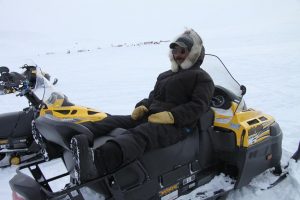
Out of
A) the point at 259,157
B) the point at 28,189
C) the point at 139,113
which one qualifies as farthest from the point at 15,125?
the point at 259,157

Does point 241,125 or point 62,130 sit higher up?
point 62,130

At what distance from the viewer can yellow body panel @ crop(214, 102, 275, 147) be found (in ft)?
10.4

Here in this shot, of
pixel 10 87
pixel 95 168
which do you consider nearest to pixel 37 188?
pixel 95 168

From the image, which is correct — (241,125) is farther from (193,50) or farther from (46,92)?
(46,92)

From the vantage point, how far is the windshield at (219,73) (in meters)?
3.29

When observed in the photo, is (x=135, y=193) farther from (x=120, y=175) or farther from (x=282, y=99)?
(x=282, y=99)

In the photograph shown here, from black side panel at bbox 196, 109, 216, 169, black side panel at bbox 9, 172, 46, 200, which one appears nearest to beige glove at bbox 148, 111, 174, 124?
black side panel at bbox 196, 109, 216, 169

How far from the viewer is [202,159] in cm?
312

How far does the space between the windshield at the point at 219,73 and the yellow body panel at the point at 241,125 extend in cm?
17

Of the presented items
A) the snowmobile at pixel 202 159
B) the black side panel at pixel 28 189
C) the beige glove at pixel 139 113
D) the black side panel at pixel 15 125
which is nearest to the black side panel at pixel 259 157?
Result: the snowmobile at pixel 202 159

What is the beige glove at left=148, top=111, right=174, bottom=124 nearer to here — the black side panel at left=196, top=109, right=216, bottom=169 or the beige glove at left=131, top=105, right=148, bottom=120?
the black side panel at left=196, top=109, right=216, bottom=169

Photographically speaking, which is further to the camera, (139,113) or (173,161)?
(139,113)

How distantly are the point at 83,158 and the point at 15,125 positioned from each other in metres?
2.77

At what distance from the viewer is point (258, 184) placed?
11.1ft
